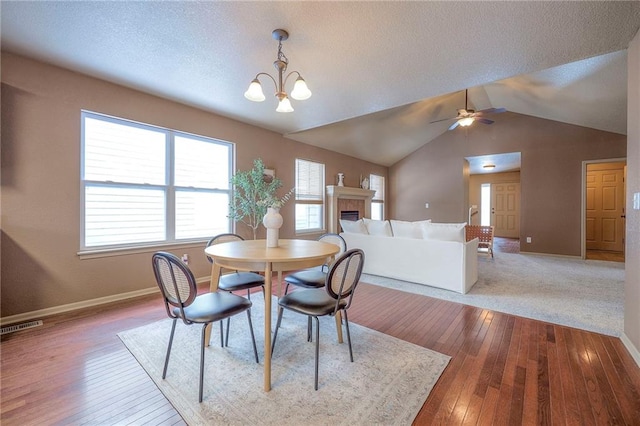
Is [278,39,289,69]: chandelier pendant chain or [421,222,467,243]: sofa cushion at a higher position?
[278,39,289,69]: chandelier pendant chain

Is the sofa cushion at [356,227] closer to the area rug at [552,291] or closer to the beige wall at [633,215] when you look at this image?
the area rug at [552,291]

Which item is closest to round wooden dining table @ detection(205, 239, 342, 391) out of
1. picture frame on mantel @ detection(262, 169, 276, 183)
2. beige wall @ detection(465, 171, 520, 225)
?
picture frame on mantel @ detection(262, 169, 276, 183)

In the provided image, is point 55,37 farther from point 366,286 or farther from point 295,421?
point 366,286

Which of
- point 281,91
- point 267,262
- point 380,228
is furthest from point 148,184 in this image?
point 380,228

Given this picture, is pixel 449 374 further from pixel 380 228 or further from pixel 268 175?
pixel 268 175

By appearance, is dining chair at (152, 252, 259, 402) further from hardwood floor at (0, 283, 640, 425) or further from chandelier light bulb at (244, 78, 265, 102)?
chandelier light bulb at (244, 78, 265, 102)

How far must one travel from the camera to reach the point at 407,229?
12.3ft

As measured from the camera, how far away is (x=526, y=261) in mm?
5121

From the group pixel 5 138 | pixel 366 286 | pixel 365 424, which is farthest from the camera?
pixel 366 286

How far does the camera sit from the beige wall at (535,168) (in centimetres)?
538

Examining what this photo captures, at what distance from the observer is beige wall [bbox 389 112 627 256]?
538 cm

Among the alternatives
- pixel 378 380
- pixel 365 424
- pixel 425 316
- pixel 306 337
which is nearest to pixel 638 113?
pixel 425 316

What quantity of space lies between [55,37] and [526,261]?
734 centimetres

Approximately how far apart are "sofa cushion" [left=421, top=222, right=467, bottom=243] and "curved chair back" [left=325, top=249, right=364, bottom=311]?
2.06 metres
